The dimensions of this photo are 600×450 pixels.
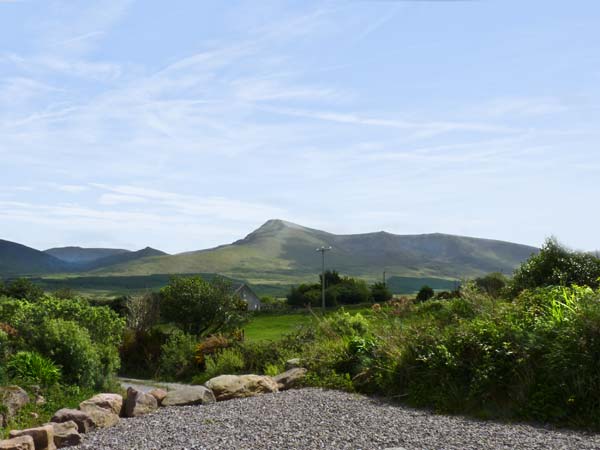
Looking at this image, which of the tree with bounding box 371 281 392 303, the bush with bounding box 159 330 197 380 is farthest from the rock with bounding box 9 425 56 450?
the tree with bounding box 371 281 392 303

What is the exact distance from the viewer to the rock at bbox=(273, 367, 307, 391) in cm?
1124

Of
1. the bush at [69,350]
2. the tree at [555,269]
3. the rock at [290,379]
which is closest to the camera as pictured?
the rock at [290,379]

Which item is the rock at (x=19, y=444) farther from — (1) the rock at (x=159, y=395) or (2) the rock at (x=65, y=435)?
(1) the rock at (x=159, y=395)

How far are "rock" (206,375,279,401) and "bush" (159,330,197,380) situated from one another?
639 cm

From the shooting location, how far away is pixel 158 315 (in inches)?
920

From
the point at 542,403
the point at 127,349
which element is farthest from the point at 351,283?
the point at 542,403

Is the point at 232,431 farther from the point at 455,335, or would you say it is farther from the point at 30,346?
the point at 30,346

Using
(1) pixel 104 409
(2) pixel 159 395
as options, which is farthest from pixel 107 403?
(2) pixel 159 395

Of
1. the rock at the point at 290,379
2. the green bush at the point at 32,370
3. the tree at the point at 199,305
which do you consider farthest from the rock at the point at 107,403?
the tree at the point at 199,305

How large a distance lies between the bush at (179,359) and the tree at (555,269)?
29.8ft

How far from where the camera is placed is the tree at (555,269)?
1836 cm

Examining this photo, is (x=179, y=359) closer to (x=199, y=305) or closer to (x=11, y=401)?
(x=199, y=305)

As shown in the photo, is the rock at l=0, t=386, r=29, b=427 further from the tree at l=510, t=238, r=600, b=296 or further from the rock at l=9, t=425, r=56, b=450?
the tree at l=510, t=238, r=600, b=296

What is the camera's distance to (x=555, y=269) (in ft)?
60.9
